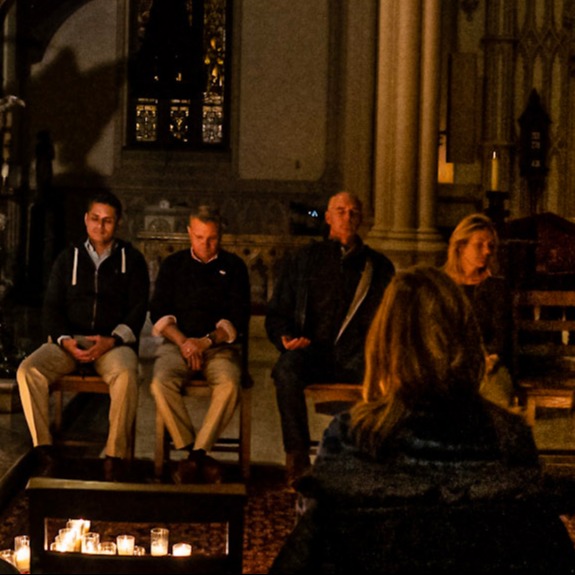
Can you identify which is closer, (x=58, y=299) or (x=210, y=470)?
(x=210, y=470)

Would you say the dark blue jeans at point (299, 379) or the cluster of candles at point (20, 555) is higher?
the dark blue jeans at point (299, 379)

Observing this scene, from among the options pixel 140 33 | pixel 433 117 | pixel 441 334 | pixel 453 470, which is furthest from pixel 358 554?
pixel 140 33

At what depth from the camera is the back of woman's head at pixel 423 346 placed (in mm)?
2244

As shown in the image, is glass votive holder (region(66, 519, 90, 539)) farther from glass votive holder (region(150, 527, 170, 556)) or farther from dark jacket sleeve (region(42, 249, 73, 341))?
dark jacket sleeve (region(42, 249, 73, 341))

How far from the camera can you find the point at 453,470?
87.3 inches

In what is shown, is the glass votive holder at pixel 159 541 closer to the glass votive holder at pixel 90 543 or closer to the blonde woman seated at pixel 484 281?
the glass votive holder at pixel 90 543

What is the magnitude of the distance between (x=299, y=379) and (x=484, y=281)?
3.08 feet

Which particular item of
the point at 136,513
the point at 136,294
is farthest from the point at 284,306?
the point at 136,513

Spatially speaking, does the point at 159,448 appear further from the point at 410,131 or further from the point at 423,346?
the point at 410,131

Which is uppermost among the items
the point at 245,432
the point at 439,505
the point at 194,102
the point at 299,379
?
the point at 194,102

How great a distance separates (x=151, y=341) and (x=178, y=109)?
18.8 ft

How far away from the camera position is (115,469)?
4762 millimetres

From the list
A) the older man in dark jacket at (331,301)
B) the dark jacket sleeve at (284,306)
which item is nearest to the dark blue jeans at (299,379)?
the older man in dark jacket at (331,301)

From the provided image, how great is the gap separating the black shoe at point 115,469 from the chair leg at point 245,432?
49 cm
